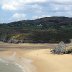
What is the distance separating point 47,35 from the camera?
115 meters

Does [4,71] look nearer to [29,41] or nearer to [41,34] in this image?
[29,41]

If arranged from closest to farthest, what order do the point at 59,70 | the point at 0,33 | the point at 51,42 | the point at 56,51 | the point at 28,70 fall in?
the point at 59,70
the point at 28,70
the point at 56,51
the point at 51,42
the point at 0,33

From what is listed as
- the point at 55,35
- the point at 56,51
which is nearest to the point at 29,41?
the point at 55,35

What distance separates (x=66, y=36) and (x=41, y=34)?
32.0 feet

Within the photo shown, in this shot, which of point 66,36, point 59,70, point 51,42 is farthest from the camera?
point 66,36

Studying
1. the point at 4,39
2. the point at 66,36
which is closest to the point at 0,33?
the point at 4,39

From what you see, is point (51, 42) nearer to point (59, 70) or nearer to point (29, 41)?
point (29, 41)

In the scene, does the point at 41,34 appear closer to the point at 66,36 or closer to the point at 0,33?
the point at 66,36

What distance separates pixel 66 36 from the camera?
113 m

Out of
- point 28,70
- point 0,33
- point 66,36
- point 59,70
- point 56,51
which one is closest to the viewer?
point 59,70

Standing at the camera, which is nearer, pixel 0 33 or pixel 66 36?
pixel 66 36

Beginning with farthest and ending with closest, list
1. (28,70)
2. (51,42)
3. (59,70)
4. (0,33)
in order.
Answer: (0,33), (51,42), (28,70), (59,70)

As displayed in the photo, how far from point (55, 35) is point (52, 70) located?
78.9 meters

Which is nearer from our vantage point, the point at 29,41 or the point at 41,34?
the point at 29,41
